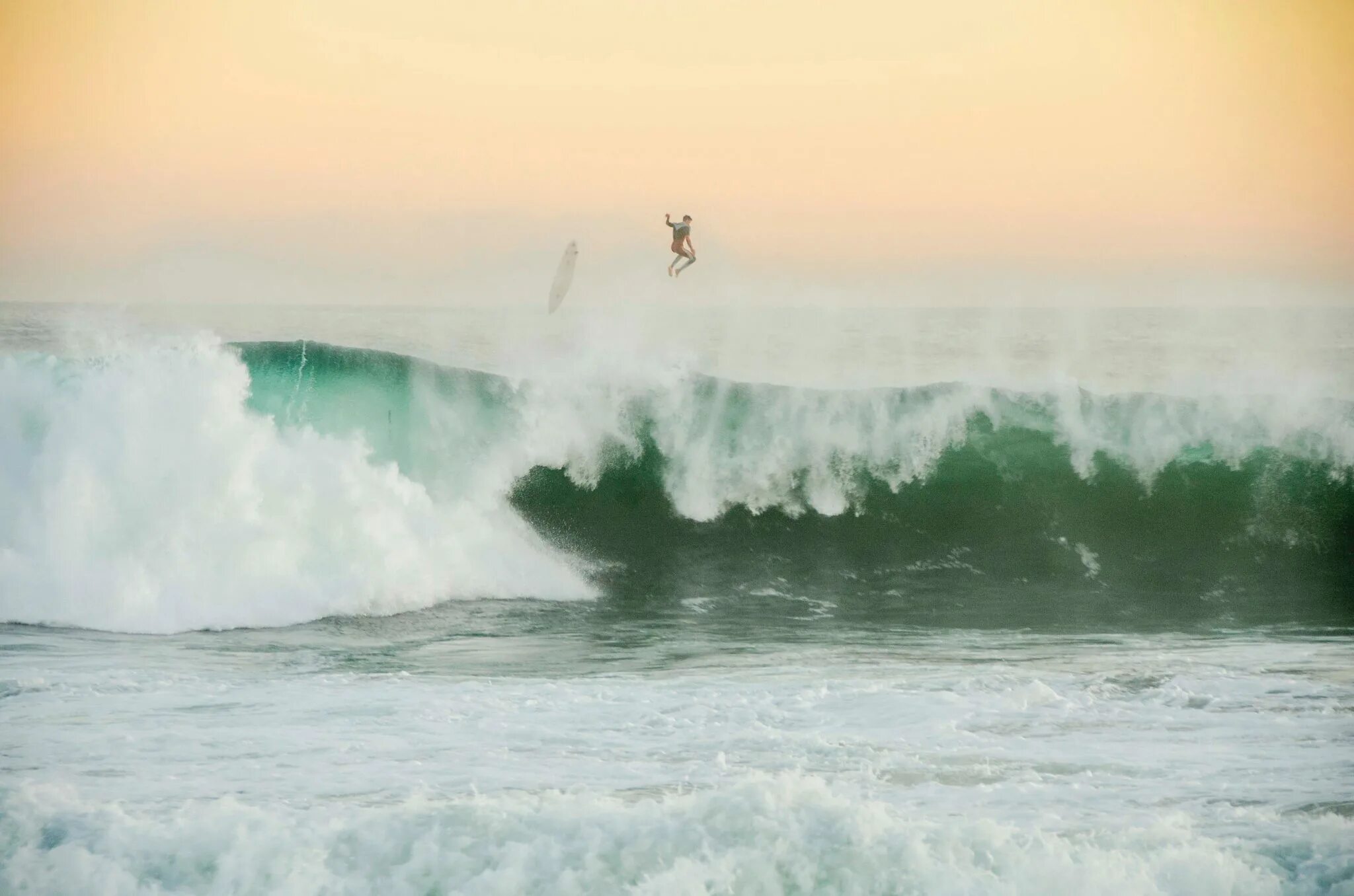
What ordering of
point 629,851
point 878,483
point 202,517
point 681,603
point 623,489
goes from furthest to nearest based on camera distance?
point 878,483, point 623,489, point 681,603, point 202,517, point 629,851

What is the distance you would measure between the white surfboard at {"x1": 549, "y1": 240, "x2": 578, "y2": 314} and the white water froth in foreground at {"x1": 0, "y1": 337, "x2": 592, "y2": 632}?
6.62 feet

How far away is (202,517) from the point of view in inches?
339

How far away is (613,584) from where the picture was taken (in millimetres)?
9133

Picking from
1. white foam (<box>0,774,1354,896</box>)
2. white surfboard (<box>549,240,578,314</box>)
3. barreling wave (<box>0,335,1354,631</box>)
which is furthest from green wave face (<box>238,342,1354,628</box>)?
white foam (<box>0,774,1354,896</box>)

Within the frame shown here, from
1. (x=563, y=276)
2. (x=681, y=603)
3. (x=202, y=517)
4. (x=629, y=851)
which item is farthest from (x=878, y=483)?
(x=629, y=851)

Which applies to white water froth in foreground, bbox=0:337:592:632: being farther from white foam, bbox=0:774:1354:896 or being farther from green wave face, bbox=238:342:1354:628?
white foam, bbox=0:774:1354:896

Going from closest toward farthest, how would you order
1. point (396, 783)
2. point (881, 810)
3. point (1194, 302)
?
point (881, 810)
point (396, 783)
point (1194, 302)

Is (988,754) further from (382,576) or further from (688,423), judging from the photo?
(688,423)

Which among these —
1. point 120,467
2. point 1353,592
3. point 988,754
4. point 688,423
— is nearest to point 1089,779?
point 988,754

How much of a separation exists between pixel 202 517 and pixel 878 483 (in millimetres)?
5623

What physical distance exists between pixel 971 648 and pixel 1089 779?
2352mm

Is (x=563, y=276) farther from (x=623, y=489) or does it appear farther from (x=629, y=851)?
(x=629, y=851)

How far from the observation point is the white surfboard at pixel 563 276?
1038cm

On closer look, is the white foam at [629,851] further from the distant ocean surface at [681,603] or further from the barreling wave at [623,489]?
the barreling wave at [623,489]
